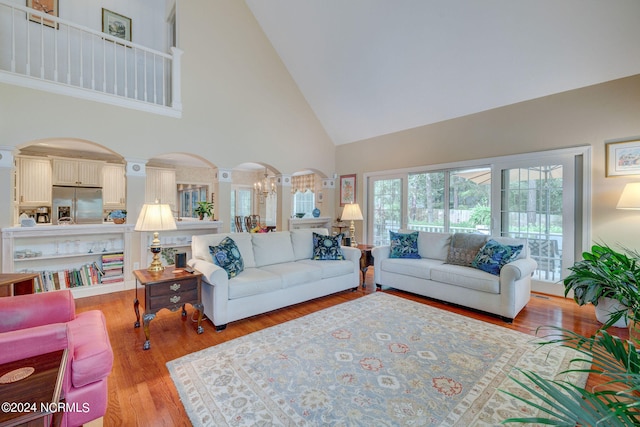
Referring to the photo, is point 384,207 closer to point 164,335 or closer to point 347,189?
point 347,189

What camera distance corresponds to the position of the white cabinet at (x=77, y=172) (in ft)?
20.0

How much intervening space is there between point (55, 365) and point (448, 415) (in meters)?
2.10

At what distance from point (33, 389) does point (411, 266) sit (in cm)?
374

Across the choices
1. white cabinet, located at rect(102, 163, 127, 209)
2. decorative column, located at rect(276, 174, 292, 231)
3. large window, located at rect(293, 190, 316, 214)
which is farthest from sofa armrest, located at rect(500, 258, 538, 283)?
white cabinet, located at rect(102, 163, 127, 209)

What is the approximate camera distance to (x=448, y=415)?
5.86 feet

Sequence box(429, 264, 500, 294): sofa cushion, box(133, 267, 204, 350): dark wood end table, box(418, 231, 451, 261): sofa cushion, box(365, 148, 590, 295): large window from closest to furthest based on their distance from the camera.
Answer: box(133, 267, 204, 350): dark wood end table
box(429, 264, 500, 294): sofa cushion
box(365, 148, 590, 295): large window
box(418, 231, 451, 261): sofa cushion

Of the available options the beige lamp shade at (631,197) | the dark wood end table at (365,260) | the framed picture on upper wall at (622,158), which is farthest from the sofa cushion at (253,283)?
the framed picture on upper wall at (622,158)

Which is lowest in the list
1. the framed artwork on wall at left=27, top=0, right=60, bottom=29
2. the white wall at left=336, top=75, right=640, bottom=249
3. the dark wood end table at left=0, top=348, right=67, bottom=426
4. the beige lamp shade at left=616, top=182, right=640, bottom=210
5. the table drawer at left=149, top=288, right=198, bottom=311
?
the table drawer at left=149, top=288, right=198, bottom=311

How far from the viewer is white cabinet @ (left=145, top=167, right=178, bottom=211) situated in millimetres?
7492

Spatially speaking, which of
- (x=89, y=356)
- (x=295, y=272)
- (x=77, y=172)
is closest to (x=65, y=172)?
(x=77, y=172)

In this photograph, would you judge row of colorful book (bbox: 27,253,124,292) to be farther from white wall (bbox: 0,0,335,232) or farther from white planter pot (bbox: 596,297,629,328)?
white planter pot (bbox: 596,297,629,328)

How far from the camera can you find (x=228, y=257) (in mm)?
3256

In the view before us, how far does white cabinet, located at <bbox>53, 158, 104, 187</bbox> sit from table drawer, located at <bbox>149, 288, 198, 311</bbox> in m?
5.38

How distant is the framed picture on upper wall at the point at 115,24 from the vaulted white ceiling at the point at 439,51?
7.26 ft
